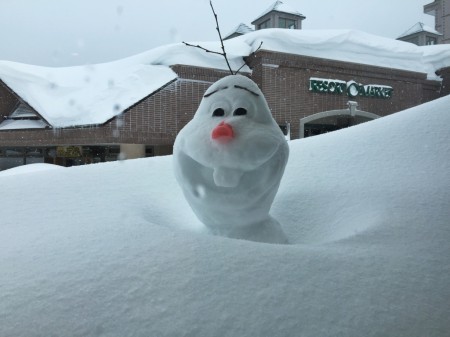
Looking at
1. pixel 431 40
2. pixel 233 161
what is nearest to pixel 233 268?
pixel 233 161

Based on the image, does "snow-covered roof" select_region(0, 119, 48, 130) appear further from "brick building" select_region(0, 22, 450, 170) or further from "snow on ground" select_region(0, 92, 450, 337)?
"snow on ground" select_region(0, 92, 450, 337)

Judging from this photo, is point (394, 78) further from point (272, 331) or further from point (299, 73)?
point (272, 331)

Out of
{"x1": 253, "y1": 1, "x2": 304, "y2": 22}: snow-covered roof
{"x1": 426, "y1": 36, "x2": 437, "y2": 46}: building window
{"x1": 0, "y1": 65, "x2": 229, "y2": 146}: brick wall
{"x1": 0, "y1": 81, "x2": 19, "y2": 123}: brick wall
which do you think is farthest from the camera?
{"x1": 426, "y1": 36, "x2": 437, "y2": 46}: building window

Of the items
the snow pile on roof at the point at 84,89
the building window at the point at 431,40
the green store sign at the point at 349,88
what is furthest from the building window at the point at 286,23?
the building window at the point at 431,40

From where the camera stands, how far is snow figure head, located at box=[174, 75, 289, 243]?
185cm

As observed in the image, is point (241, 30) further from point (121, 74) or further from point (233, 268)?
point (233, 268)

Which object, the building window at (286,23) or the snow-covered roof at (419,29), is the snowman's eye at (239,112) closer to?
the building window at (286,23)

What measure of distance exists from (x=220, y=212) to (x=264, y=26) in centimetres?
1585

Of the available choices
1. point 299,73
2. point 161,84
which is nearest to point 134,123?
point 161,84

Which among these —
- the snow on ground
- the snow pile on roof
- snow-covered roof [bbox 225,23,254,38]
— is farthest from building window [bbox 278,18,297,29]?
the snow on ground

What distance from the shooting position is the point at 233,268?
1.26 m

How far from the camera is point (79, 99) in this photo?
33.3ft

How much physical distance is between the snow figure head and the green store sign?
1047 cm

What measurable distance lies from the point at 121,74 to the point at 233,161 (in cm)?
982
